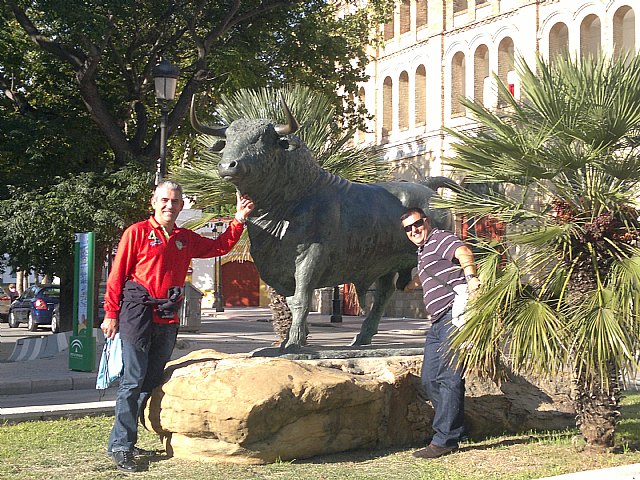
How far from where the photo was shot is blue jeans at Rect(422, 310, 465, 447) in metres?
6.58

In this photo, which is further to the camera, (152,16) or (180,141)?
(180,141)

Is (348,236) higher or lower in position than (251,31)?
lower

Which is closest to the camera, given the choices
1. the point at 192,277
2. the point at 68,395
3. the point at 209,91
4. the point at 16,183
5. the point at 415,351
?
the point at 415,351

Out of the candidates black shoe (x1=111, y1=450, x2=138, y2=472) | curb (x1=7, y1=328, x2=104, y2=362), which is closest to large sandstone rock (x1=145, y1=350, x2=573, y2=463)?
black shoe (x1=111, y1=450, x2=138, y2=472)

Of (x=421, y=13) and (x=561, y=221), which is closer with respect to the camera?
(x=561, y=221)

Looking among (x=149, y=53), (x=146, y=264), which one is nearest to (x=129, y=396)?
(x=146, y=264)

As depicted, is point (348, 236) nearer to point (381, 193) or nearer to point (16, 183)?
point (381, 193)

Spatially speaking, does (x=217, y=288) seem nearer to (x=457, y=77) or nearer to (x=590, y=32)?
(x=457, y=77)

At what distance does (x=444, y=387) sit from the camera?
663 centimetres

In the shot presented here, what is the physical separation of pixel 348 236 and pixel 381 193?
0.67 meters

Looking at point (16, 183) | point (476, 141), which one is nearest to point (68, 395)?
point (476, 141)

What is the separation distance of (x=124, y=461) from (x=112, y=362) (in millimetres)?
699

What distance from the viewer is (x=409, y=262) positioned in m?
8.13

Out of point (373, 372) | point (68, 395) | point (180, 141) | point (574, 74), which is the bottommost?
point (68, 395)
